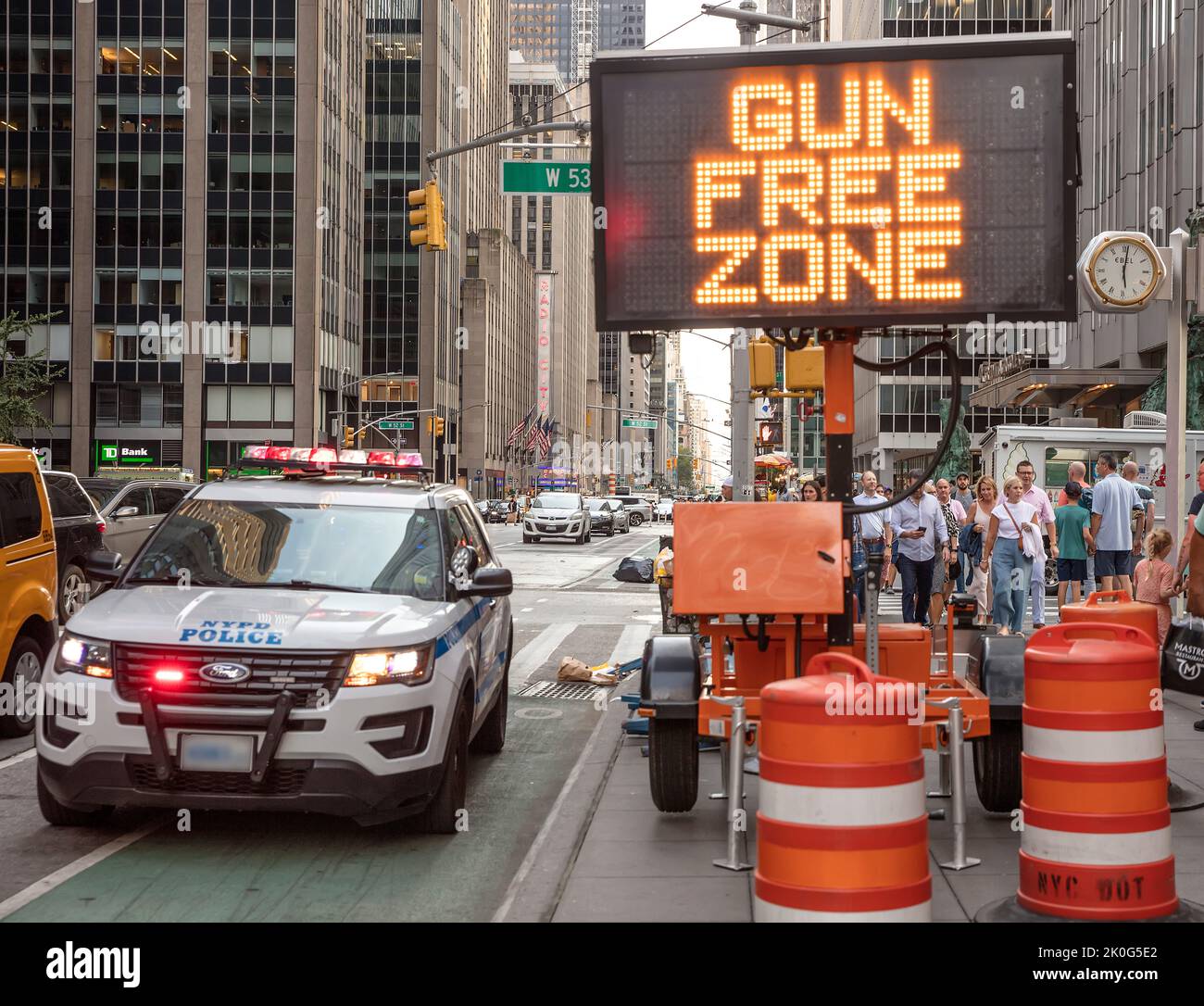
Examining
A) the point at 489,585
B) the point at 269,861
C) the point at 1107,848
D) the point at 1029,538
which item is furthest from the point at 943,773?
the point at 1029,538

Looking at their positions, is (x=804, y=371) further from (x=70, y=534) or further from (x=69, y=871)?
(x=70, y=534)

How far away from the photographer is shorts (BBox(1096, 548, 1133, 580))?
1565 cm

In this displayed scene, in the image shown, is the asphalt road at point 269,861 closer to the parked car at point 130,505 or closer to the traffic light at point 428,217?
the traffic light at point 428,217

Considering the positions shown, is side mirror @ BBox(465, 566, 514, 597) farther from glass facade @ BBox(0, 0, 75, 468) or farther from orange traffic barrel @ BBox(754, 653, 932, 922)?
Answer: glass facade @ BBox(0, 0, 75, 468)

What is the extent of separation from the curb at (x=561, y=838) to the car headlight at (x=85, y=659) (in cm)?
218

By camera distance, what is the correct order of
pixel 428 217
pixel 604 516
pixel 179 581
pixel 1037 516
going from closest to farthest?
pixel 179 581 < pixel 1037 516 < pixel 428 217 < pixel 604 516

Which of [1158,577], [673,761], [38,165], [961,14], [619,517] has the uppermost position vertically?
[961,14]

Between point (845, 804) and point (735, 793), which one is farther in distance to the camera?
point (735, 793)

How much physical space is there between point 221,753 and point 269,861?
2.26 ft

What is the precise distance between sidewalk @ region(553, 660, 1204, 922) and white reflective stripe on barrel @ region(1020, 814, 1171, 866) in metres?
0.56

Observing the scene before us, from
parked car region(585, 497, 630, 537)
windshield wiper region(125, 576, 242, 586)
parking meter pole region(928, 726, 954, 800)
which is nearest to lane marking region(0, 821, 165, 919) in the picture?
windshield wiper region(125, 576, 242, 586)

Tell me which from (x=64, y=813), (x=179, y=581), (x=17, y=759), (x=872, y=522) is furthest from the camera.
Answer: (x=872, y=522)

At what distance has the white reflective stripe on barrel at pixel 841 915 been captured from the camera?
13.5ft

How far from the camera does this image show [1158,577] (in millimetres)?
9586
